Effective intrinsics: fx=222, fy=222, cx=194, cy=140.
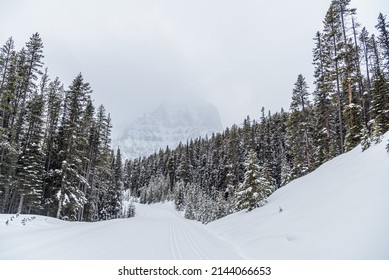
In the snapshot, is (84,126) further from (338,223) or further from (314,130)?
(314,130)

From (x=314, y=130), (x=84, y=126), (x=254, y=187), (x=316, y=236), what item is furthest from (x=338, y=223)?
(x=314, y=130)

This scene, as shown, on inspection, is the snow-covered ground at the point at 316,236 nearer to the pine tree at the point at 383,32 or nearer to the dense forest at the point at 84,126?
the dense forest at the point at 84,126

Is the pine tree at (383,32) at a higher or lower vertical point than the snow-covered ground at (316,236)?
higher

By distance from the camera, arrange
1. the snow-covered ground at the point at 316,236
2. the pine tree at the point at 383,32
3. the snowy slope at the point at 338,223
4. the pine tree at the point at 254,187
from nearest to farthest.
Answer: the snowy slope at the point at 338,223 < the snow-covered ground at the point at 316,236 < the pine tree at the point at 254,187 < the pine tree at the point at 383,32

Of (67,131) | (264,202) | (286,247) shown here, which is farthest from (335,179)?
(67,131)

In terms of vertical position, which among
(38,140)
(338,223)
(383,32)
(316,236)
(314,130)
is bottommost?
(316,236)

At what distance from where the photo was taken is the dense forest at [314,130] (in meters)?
19.2

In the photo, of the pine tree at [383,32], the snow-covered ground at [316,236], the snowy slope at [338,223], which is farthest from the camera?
the pine tree at [383,32]

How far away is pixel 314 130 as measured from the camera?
3494 cm

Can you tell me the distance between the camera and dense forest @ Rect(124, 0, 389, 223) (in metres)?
19.2

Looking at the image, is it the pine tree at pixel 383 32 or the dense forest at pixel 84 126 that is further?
the pine tree at pixel 383 32

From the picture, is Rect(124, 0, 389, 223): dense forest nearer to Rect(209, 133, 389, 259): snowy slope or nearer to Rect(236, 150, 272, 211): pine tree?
Rect(236, 150, 272, 211): pine tree

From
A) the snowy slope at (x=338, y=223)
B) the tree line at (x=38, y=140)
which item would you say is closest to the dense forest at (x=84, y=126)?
the tree line at (x=38, y=140)
